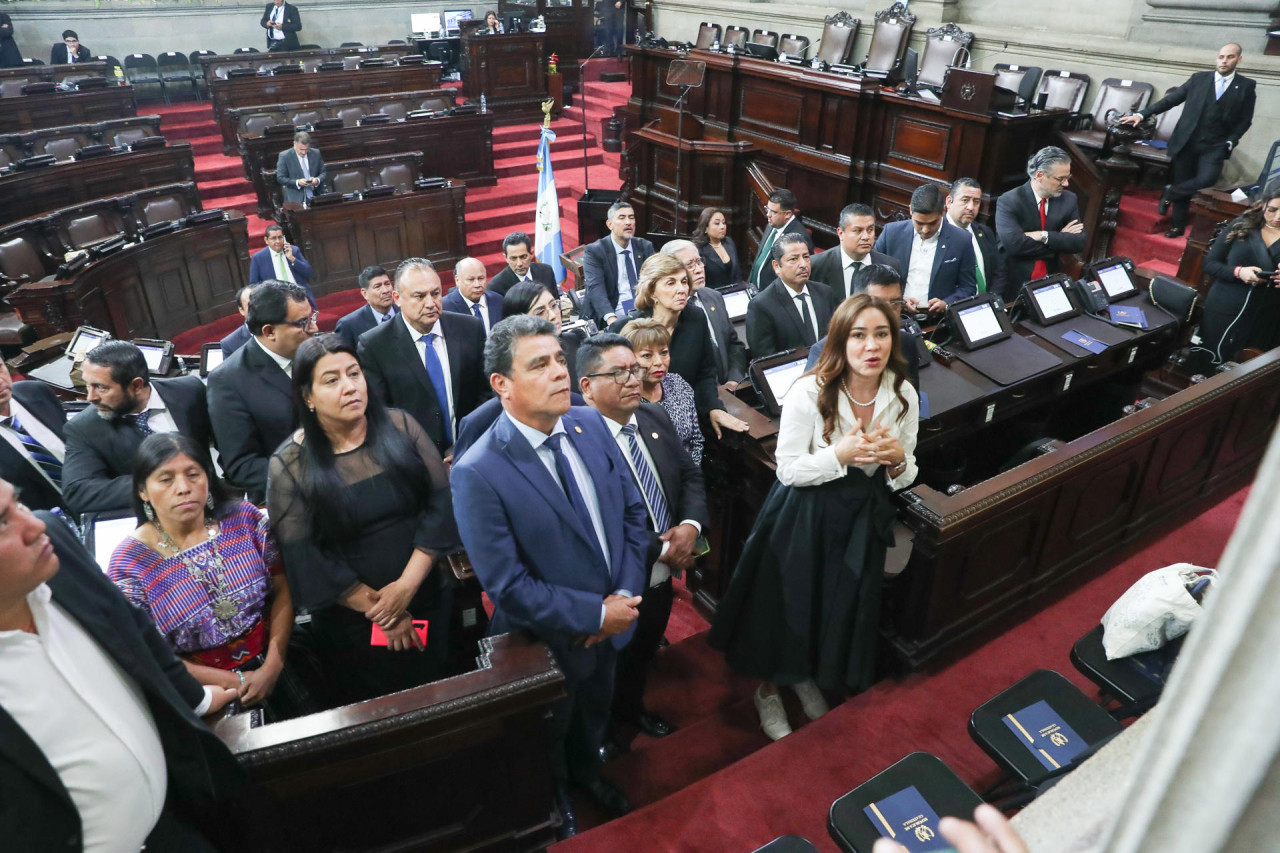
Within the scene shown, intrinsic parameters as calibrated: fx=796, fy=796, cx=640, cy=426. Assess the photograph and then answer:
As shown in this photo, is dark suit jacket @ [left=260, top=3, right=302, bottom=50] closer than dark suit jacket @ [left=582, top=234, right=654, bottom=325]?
No

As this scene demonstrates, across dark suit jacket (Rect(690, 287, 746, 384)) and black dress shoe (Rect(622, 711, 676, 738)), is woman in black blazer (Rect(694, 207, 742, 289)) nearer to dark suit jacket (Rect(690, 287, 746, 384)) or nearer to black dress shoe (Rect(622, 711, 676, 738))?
dark suit jacket (Rect(690, 287, 746, 384))

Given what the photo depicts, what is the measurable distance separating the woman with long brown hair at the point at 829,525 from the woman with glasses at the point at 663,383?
494 mm

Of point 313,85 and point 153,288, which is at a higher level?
point 313,85

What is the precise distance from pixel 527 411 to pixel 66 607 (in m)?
1.11

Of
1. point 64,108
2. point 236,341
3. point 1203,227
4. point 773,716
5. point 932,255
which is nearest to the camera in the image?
point 773,716

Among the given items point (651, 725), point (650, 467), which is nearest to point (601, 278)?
point (650, 467)

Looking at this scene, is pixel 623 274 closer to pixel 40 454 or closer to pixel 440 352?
pixel 440 352

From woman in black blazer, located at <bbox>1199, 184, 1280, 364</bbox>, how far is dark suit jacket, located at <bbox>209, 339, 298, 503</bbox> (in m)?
5.06

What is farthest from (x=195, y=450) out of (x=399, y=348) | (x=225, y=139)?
(x=225, y=139)

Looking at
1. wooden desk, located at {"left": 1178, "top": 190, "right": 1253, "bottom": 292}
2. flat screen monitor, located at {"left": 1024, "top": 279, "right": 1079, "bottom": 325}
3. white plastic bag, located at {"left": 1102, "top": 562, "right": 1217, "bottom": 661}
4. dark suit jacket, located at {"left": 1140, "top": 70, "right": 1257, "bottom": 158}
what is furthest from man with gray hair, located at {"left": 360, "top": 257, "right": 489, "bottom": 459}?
dark suit jacket, located at {"left": 1140, "top": 70, "right": 1257, "bottom": 158}

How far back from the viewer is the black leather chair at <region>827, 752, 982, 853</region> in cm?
199

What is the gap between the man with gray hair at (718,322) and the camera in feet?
12.8

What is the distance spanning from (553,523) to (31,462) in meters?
2.09

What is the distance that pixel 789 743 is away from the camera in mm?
2717
